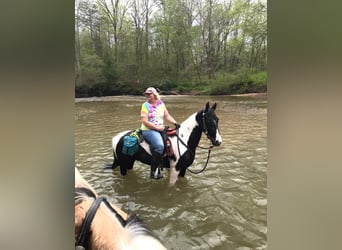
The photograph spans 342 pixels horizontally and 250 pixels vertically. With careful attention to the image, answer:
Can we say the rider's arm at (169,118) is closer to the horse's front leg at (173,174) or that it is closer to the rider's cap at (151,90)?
the rider's cap at (151,90)

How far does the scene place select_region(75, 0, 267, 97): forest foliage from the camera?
1.35 m

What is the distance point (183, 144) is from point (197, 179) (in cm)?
16

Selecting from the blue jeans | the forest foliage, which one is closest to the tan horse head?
the blue jeans

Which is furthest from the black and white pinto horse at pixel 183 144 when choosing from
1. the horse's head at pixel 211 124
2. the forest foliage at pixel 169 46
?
the forest foliage at pixel 169 46

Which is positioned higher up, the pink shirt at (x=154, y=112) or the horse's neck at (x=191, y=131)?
the pink shirt at (x=154, y=112)

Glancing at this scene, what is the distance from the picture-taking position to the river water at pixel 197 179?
136cm

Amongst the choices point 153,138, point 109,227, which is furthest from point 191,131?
point 109,227

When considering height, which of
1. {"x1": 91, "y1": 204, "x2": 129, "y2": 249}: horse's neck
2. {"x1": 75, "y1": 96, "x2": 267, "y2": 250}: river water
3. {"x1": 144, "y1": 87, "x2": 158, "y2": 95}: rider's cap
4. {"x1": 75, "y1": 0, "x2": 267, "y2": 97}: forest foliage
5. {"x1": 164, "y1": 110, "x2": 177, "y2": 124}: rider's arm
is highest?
{"x1": 75, "y1": 0, "x2": 267, "y2": 97}: forest foliage

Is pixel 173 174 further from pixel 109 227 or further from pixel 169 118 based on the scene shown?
pixel 109 227

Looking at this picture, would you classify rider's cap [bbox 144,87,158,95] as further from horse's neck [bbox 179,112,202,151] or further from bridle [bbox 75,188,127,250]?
bridle [bbox 75,188,127,250]

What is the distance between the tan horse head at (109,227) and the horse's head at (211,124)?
18.9 inches

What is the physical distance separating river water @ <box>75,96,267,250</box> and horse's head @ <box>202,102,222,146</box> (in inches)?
0.9
